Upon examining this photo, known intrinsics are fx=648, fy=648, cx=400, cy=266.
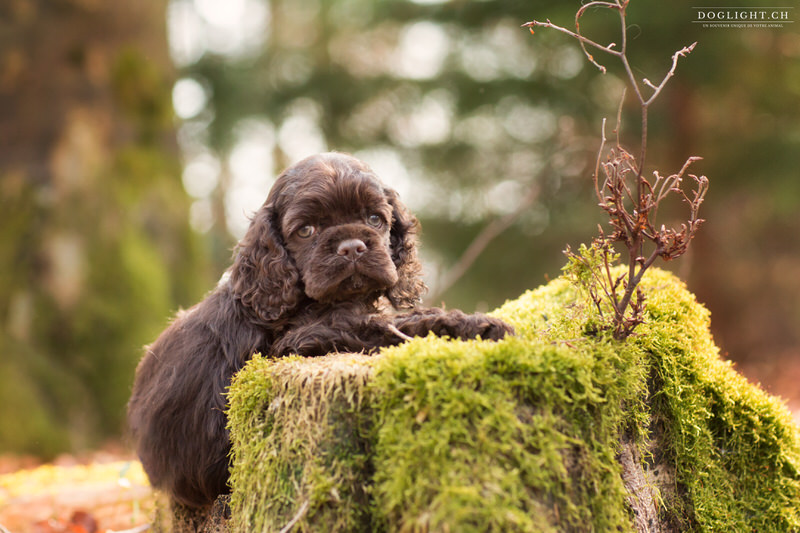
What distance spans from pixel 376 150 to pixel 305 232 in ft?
31.5

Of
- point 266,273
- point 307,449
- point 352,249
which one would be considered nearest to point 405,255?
point 352,249

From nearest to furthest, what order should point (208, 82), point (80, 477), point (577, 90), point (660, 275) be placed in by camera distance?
point (660, 275) → point (80, 477) → point (577, 90) → point (208, 82)

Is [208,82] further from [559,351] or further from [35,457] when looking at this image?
[559,351]

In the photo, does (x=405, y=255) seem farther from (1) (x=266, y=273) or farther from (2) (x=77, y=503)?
(2) (x=77, y=503)

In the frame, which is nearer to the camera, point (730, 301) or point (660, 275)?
point (660, 275)

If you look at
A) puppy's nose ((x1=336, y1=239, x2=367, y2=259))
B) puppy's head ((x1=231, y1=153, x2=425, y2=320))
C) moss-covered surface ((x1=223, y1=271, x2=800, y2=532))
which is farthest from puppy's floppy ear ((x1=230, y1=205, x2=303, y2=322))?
moss-covered surface ((x1=223, y1=271, x2=800, y2=532))

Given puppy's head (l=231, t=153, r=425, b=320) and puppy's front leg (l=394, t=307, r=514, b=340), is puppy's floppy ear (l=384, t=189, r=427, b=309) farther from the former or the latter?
puppy's front leg (l=394, t=307, r=514, b=340)

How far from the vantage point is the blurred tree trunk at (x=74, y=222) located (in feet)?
27.7

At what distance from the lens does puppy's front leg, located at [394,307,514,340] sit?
9.36ft

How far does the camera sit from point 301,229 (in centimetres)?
349

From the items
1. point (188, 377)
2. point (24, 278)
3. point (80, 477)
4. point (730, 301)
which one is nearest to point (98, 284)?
point (24, 278)

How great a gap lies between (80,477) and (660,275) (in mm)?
5821

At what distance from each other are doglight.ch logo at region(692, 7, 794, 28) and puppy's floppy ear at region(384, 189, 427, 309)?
21.9 feet

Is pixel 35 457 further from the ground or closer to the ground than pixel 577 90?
closer to the ground
